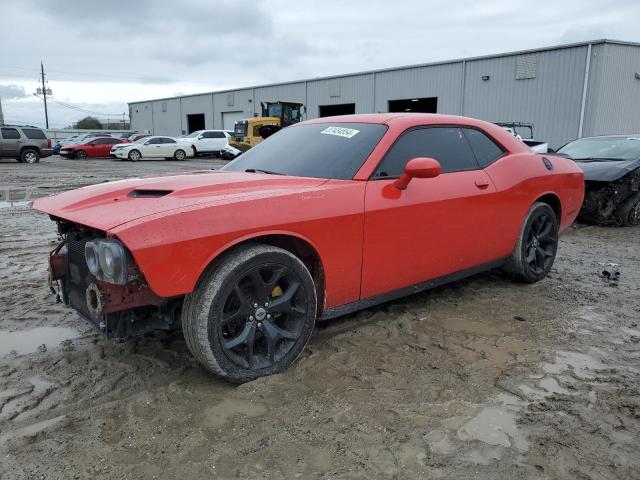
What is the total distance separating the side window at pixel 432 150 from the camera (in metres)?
A: 3.60

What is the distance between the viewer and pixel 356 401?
9.05 feet

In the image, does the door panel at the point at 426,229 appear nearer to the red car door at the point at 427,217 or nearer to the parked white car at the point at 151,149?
the red car door at the point at 427,217

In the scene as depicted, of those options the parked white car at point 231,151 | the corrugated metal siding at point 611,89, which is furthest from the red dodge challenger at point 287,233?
the parked white car at point 231,151

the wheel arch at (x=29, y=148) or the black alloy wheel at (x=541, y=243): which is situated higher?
the wheel arch at (x=29, y=148)

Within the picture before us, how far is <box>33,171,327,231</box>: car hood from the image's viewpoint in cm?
272

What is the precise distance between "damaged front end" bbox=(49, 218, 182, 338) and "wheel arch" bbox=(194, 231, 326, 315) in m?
0.33

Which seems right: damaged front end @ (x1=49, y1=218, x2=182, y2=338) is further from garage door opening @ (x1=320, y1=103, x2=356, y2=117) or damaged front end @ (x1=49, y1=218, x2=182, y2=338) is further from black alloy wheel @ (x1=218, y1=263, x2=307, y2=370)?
garage door opening @ (x1=320, y1=103, x2=356, y2=117)

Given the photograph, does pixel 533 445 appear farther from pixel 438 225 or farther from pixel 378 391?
pixel 438 225

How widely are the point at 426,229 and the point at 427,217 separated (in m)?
0.08

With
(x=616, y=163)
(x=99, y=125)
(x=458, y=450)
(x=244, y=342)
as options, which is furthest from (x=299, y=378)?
(x=99, y=125)

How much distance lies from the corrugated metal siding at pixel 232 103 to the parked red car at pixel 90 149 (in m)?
12.5

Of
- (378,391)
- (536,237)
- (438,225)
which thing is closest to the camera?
(378,391)

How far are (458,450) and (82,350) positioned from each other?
2.40 m

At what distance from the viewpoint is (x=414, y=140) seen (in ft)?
12.6
